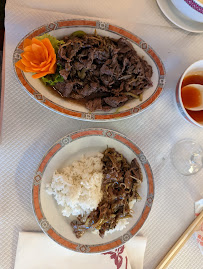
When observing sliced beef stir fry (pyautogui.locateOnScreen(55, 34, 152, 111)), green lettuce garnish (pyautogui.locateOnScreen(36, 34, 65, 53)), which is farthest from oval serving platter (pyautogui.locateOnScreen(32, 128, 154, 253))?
green lettuce garnish (pyautogui.locateOnScreen(36, 34, 65, 53))

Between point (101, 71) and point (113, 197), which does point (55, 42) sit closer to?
point (101, 71)

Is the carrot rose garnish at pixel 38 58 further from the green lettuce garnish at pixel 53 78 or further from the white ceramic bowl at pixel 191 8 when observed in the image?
the white ceramic bowl at pixel 191 8

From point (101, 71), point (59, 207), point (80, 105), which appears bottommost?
point (59, 207)

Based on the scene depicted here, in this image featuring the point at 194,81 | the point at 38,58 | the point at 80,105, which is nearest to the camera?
the point at 38,58

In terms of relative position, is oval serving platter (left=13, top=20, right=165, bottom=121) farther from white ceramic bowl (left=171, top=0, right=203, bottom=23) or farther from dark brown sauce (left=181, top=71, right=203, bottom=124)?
white ceramic bowl (left=171, top=0, right=203, bottom=23)

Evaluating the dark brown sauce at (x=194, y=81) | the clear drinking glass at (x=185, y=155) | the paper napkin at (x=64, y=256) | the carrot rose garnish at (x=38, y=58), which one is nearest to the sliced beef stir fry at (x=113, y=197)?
the paper napkin at (x=64, y=256)

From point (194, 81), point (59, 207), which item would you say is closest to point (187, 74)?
point (194, 81)

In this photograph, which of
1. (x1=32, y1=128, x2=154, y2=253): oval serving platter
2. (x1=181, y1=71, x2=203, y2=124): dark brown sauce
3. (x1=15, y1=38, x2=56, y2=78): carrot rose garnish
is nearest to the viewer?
(x1=15, y1=38, x2=56, y2=78): carrot rose garnish

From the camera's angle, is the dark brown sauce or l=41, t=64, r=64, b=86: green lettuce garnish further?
the dark brown sauce
